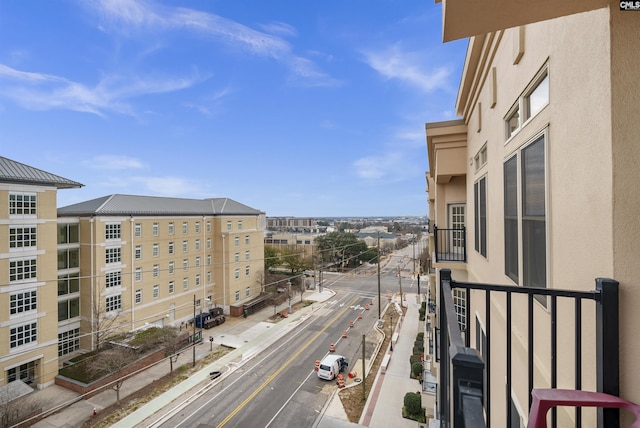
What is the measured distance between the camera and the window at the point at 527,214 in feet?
8.07

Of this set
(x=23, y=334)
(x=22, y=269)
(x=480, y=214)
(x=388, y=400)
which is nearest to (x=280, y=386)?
(x=388, y=400)

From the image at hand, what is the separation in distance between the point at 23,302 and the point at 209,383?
9.41 m

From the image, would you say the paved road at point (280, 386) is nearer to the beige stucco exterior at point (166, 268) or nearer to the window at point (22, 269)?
the beige stucco exterior at point (166, 268)

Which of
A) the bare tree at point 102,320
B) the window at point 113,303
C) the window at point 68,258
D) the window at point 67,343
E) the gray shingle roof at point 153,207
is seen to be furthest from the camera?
the gray shingle roof at point 153,207

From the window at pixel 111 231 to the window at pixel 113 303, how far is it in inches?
144

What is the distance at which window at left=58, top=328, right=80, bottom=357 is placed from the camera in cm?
1672

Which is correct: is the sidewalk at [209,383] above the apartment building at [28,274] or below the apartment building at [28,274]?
below

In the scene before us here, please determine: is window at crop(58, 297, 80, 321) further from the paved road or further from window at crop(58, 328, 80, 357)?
the paved road

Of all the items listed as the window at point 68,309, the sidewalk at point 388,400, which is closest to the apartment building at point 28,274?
the window at point 68,309

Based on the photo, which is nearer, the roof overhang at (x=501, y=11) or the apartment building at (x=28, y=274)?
the roof overhang at (x=501, y=11)

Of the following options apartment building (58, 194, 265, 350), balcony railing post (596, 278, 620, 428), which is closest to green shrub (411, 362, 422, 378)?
balcony railing post (596, 278, 620, 428)

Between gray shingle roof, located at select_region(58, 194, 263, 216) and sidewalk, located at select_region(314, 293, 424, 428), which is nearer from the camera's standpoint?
sidewalk, located at select_region(314, 293, 424, 428)

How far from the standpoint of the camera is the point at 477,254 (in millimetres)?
5676

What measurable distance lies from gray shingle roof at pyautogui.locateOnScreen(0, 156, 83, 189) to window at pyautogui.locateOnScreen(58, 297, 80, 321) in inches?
275
